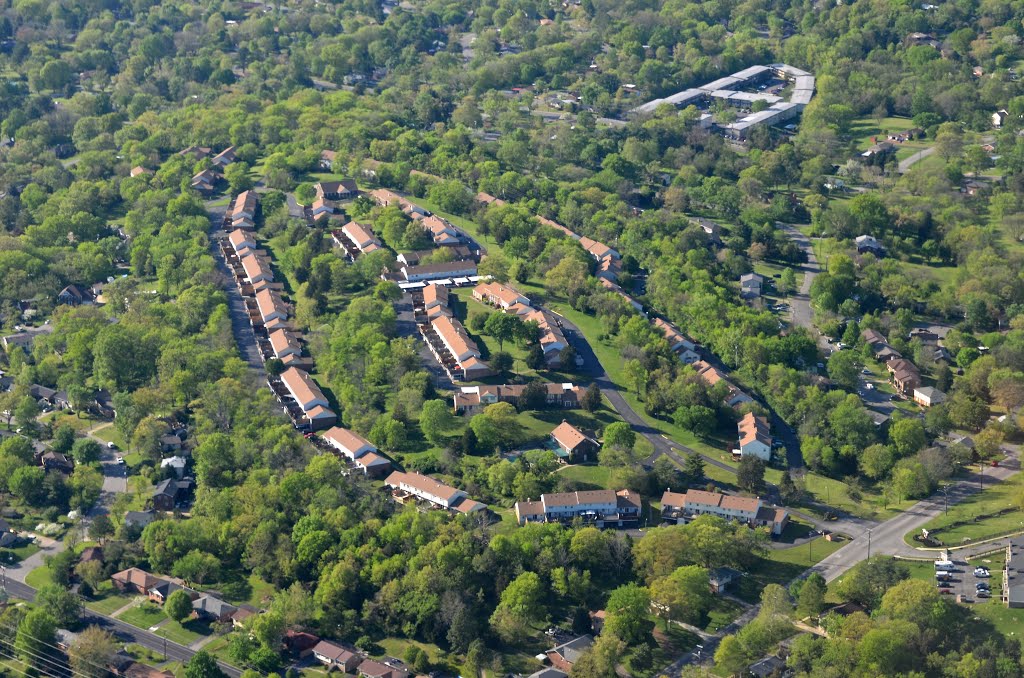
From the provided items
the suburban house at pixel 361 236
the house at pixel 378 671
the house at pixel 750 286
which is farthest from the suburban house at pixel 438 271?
the house at pixel 378 671

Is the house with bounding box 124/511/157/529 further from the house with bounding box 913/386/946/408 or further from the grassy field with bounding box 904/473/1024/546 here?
the house with bounding box 913/386/946/408

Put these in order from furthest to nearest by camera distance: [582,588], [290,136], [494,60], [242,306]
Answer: [494,60] < [290,136] < [242,306] < [582,588]

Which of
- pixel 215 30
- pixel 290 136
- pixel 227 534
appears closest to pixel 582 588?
pixel 227 534

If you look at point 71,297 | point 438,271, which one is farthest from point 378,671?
point 71,297

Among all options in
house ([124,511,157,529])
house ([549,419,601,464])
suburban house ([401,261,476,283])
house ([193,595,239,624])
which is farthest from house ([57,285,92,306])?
house ([193,595,239,624])

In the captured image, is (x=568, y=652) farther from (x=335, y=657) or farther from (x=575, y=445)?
(x=575, y=445)

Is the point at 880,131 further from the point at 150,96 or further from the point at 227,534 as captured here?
the point at 227,534

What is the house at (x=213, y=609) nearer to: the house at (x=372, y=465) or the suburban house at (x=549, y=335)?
the house at (x=372, y=465)
